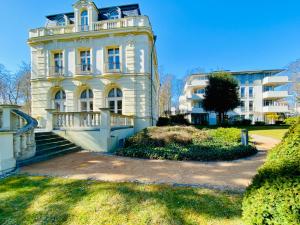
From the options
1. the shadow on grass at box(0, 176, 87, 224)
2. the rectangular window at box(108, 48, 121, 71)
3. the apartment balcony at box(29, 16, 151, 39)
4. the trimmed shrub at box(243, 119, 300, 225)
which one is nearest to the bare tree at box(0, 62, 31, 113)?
the apartment balcony at box(29, 16, 151, 39)

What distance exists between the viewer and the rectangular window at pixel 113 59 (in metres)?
15.2

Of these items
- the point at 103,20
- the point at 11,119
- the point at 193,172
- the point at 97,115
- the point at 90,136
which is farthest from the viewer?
the point at 103,20

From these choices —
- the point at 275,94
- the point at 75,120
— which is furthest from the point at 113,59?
the point at 275,94

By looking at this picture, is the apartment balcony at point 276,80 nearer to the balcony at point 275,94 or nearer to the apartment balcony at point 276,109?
the balcony at point 275,94

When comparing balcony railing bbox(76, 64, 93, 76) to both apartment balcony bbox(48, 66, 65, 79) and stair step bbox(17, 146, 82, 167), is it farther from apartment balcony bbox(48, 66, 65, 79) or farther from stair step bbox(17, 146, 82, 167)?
stair step bbox(17, 146, 82, 167)

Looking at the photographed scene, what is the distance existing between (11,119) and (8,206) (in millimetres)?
5236

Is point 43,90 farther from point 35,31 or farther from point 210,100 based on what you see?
point 210,100

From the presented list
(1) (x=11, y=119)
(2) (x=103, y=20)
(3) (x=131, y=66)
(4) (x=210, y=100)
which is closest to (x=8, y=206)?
(1) (x=11, y=119)

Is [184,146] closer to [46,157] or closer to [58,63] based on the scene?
[46,157]

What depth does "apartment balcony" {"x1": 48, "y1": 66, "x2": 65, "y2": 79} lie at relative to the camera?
15.5 m

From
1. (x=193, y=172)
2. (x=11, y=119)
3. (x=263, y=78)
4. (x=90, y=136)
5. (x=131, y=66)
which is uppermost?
(x=263, y=78)

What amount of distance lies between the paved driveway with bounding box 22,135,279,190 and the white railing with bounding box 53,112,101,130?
3.03 m

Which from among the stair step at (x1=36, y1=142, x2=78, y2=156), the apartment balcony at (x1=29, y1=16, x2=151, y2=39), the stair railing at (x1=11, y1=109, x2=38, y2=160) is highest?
the apartment balcony at (x1=29, y1=16, x2=151, y2=39)

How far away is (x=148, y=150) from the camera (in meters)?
7.97
